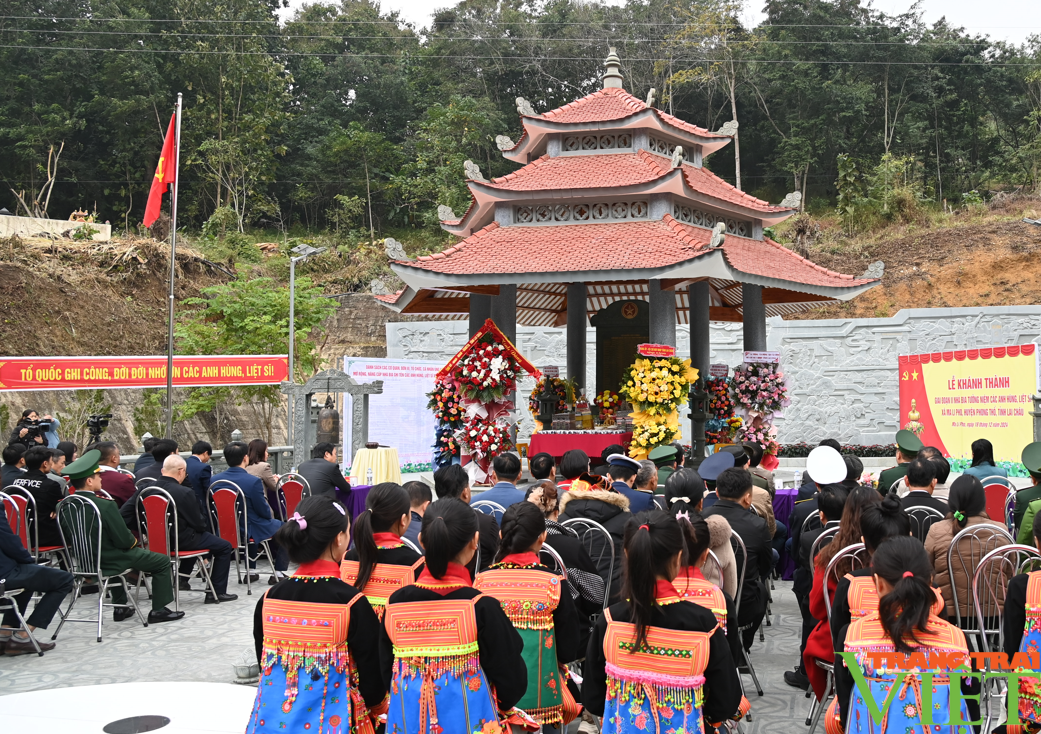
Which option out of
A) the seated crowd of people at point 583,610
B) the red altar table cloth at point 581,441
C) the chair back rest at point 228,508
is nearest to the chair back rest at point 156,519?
the chair back rest at point 228,508

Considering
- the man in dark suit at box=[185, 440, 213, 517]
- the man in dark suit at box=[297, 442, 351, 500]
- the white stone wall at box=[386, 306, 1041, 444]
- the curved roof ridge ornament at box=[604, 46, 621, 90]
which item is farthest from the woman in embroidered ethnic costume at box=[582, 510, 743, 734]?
the white stone wall at box=[386, 306, 1041, 444]

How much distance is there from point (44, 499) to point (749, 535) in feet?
19.8

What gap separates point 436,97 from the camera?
38312 mm

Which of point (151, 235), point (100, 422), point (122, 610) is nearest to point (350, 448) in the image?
point (100, 422)

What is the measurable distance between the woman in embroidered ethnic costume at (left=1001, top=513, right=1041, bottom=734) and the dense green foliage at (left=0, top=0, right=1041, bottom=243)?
97.0 ft

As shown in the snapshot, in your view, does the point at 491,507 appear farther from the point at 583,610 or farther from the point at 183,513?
the point at 183,513

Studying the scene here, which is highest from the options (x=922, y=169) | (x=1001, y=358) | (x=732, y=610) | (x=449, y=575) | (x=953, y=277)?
(x=922, y=169)

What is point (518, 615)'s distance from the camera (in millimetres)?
3627

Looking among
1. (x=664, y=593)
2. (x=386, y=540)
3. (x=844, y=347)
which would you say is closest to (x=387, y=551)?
(x=386, y=540)

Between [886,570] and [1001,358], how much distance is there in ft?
41.4

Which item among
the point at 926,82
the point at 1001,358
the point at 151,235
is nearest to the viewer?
the point at 1001,358

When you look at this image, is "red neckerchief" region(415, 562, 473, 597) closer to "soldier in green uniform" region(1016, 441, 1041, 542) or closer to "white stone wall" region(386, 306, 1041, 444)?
"soldier in green uniform" region(1016, 441, 1041, 542)

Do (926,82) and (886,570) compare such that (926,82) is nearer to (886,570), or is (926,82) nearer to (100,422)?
(100,422)

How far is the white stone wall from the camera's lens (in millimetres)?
20406
